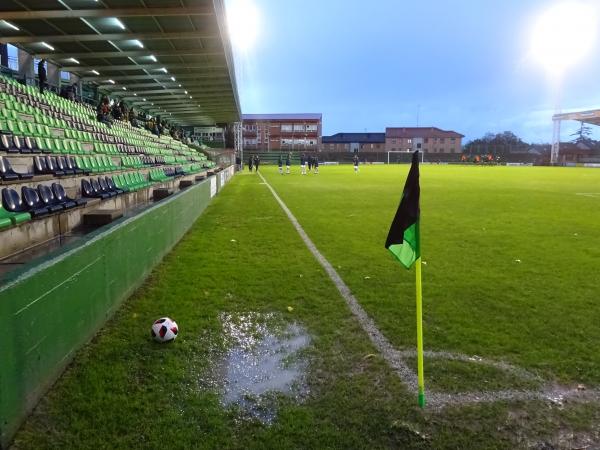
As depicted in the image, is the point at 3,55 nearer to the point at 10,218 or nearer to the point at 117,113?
the point at 117,113

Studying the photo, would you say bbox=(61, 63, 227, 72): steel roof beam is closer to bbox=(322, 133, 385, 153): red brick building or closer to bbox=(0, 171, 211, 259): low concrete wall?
bbox=(0, 171, 211, 259): low concrete wall

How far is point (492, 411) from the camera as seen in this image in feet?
10.9

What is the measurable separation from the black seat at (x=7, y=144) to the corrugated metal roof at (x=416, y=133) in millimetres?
105100

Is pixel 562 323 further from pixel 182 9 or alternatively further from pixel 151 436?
pixel 182 9

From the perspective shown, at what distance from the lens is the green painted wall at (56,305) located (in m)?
2.88

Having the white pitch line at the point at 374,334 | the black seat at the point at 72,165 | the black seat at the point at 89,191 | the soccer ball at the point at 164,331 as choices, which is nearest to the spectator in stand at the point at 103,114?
the black seat at the point at 72,165

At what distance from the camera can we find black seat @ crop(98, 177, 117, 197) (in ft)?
31.1

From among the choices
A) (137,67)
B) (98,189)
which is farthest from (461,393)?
(137,67)

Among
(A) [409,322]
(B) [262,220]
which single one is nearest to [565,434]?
(A) [409,322]

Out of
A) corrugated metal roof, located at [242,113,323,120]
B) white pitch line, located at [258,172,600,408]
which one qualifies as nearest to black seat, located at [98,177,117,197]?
white pitch line, located at [258,172,600,408]

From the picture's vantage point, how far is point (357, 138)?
110625 mm

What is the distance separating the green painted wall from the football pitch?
6.5 inches

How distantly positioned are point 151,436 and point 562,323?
170 inches

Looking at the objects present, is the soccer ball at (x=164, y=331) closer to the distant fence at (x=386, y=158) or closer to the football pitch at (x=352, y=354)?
the football pitch at (x=352, y=354)
